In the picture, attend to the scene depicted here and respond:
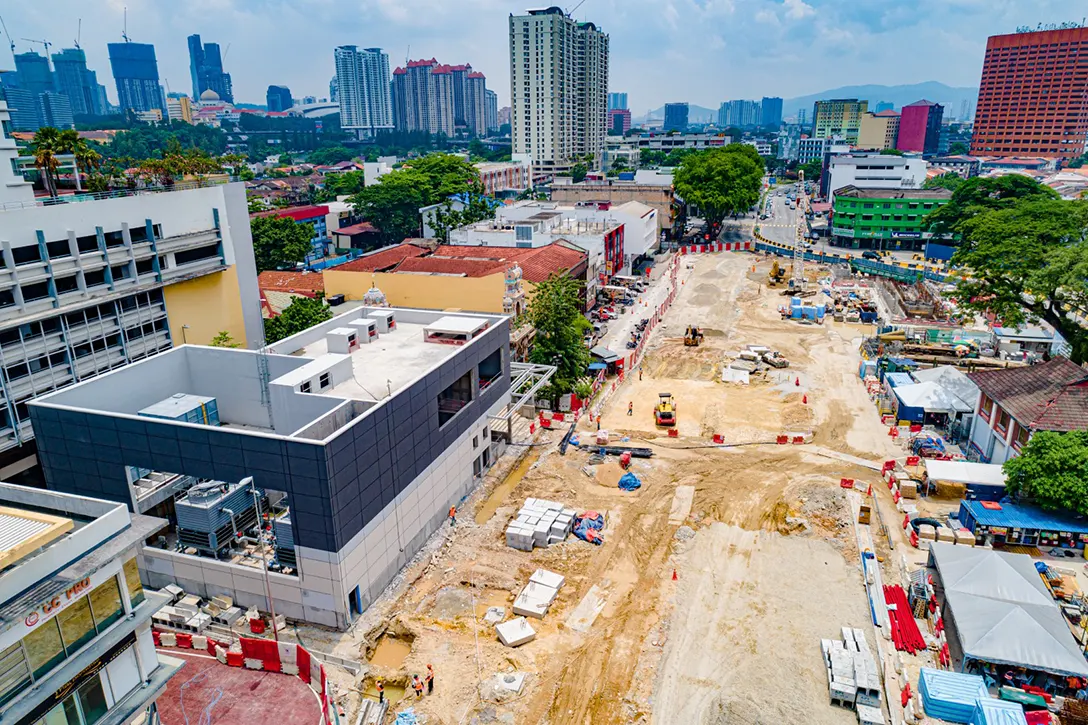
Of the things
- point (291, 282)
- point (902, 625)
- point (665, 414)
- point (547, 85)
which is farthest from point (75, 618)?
point (547, 85)

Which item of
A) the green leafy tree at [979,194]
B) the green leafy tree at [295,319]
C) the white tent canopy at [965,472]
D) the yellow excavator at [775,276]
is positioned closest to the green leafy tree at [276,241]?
the green leafy tree at [295,319]

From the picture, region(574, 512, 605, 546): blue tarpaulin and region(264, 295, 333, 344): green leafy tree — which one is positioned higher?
region(264, 295, 333, 344): green leafy tree

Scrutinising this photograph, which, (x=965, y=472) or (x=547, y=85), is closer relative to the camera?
(x=965, y=472)

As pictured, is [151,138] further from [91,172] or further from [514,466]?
[514,466]

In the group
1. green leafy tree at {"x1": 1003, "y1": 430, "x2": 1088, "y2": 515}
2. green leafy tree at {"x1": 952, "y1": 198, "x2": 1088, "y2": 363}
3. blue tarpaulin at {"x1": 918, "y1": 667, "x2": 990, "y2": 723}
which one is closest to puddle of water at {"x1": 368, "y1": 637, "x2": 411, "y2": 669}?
blue tarpaulin at {"x1": 918, "y1": 667, "x2": 990, "y2": 723}

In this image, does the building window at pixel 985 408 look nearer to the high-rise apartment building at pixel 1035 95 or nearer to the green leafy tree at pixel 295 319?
the green leafy tree at pixel 295 319

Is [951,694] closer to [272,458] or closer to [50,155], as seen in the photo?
[272,458]

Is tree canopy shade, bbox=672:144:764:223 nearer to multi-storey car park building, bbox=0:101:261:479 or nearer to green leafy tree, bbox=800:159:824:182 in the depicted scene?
multi-storey car park building, bbox=0:101:261:479
